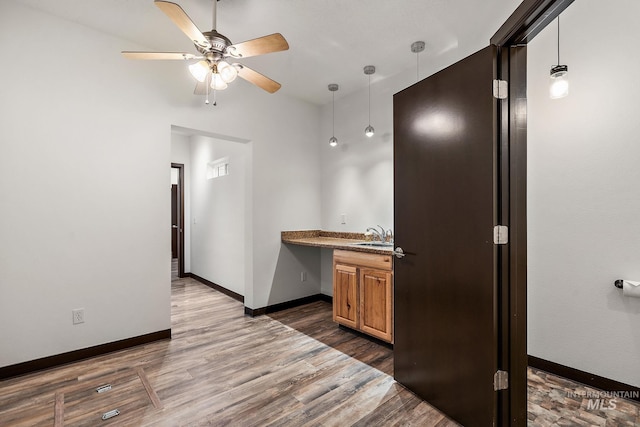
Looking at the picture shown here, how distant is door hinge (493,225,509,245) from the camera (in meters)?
1.65

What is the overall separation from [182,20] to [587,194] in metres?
2.93

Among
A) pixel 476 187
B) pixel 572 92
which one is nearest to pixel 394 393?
pixel 476 187

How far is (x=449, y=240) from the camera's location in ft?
6.19

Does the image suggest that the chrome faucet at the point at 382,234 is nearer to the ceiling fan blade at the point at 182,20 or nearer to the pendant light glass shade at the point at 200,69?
the pendant light glass shade at the point at 200,69

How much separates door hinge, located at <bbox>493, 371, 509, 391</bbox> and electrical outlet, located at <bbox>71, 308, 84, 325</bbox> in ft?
10.5

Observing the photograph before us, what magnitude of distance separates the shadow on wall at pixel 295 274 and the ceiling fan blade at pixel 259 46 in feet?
8.45

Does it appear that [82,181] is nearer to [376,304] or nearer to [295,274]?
[295,274]

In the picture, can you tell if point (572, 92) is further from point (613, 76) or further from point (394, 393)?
point (394, 393)

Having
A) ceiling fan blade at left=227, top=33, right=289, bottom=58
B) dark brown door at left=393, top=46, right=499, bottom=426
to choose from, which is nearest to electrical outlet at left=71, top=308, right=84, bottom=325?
ceiling fan blade at left=227, top=33, right=289, bottom=58

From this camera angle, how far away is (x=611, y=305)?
6.78 feet

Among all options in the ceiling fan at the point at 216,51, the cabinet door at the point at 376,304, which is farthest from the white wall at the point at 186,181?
the cabinet door at the point at 376,304

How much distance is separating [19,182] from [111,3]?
1.58 meters

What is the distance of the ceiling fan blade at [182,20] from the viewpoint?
1.59m

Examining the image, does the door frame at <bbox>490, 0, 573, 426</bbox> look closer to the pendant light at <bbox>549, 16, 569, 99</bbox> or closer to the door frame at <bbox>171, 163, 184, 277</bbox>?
the pendant light at <bbox>549, 16, 569, 99</bbox>
